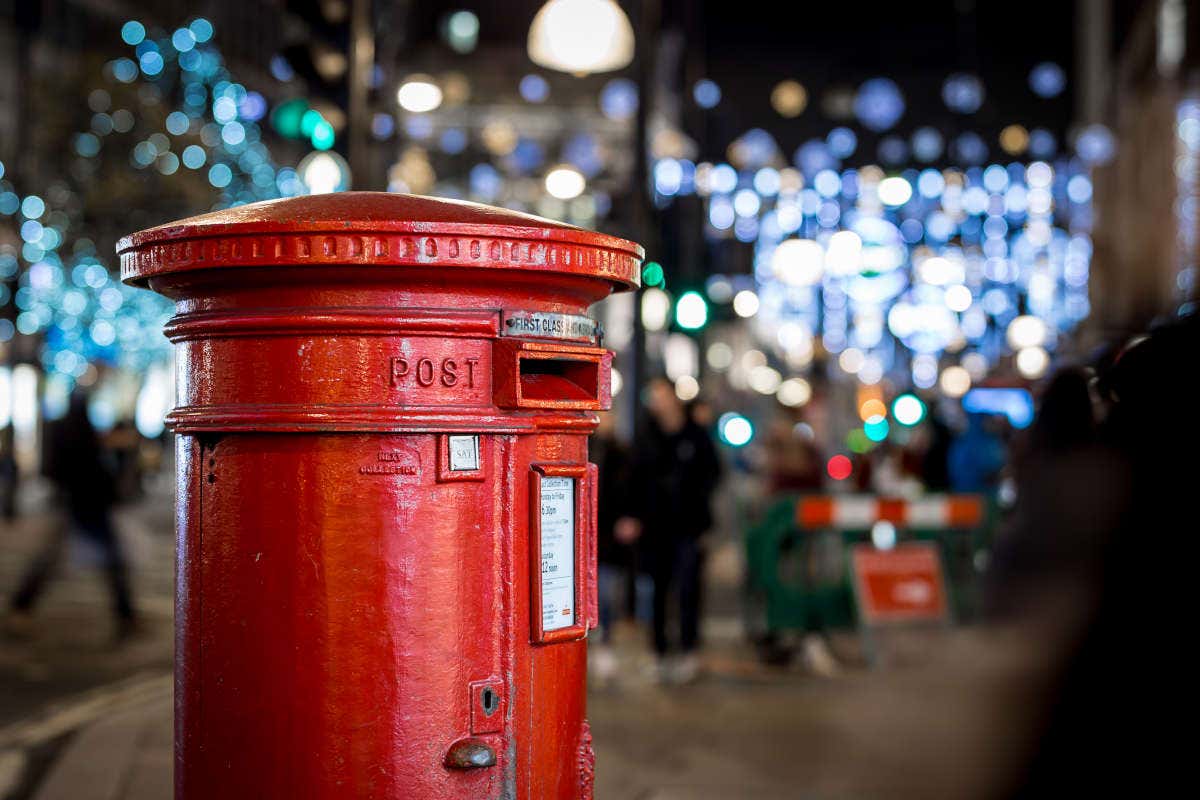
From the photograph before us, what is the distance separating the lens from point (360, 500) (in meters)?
3.17

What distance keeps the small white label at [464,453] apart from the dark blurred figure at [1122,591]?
1241 mm

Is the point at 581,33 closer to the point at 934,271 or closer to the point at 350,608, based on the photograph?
the point at 350,608

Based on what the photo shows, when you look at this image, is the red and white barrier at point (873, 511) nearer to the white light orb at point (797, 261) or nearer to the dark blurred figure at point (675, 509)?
the dark blurred figure at point (675, 509)

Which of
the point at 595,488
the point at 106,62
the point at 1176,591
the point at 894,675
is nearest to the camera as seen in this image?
the point at 1176,591

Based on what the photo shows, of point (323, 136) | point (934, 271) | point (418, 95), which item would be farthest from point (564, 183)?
point (934, 271)

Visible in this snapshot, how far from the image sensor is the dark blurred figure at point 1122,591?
97.5 inches

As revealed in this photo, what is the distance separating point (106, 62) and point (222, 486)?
25.6 metres

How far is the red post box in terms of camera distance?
317cm

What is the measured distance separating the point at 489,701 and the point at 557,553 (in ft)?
1.35

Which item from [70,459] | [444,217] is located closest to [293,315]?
[444,217]

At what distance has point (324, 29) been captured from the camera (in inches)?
319

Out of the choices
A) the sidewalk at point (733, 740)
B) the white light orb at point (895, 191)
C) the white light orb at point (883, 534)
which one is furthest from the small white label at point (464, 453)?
the white light orb at point (895, 191)

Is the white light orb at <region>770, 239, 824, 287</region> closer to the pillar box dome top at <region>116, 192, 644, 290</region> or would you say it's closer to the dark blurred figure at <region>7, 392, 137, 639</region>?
the dark blurred figure at <region>7, 392, 137, 639</region>

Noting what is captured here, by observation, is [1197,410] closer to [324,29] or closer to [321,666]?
[321,666]
